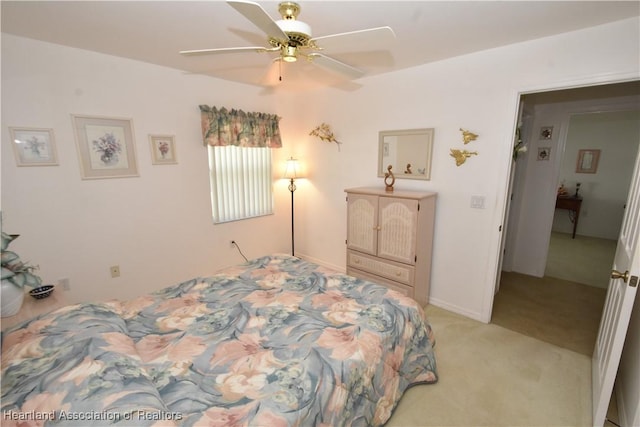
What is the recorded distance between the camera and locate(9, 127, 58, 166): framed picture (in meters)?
2.15

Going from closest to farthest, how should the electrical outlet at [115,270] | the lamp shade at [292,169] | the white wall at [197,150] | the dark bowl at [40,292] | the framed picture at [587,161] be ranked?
the dark bowl at [40,292], the white wall at [197,150], the electrical outlet at [115,270], the lamp shade at [292,169], the framed picture at [587,161]

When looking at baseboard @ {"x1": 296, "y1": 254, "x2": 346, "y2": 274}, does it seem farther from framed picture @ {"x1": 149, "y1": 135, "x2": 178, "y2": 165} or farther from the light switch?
framed picture @ {"x1": 149, "y1": 135, "x2": 178, "y2": 165}

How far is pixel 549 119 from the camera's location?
135 inches

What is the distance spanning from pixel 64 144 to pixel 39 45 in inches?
29.1

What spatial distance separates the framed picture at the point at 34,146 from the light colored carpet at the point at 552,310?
13.7 ft

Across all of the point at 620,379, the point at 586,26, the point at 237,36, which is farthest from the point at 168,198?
the point at 620,379

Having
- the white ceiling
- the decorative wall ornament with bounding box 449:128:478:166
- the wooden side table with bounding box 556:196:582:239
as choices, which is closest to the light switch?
the decorative wall ornament with bounding box 449:128:478:166

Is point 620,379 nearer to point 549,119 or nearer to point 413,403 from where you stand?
point 413,403

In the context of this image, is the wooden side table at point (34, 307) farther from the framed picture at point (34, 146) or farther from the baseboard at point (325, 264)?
the baseboard at point (325, 264)

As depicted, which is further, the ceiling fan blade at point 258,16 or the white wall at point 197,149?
the white wall at point 197,149

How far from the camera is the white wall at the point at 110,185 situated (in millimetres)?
2186

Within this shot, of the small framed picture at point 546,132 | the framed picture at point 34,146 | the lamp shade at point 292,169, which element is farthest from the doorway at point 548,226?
the framed picture at point 34,146

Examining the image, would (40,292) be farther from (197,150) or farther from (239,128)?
(239,128)

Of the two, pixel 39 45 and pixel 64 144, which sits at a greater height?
pixel 39 45
